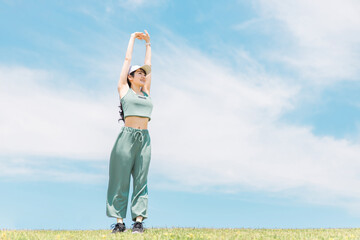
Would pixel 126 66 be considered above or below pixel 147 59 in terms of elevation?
below

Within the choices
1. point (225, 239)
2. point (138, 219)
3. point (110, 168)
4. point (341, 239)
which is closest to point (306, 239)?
point (341, 239)

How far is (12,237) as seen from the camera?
802 cm

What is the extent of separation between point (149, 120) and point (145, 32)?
6.91 feet

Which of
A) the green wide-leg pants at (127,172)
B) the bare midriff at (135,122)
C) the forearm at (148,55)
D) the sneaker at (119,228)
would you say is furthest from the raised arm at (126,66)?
the sneaker at (119,228)

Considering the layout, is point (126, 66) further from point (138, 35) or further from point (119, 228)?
point (119, 228)

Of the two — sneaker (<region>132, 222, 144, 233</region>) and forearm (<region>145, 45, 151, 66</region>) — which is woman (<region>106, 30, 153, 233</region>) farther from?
forearm (<region>145, 45, 151, 66</region>)

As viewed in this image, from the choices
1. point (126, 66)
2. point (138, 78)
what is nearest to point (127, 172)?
point (138, 78)

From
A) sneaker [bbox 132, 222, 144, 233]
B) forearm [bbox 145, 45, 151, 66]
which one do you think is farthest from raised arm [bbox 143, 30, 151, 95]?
sneaker [bbox 132, 222, 144, 233]

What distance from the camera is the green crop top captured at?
30.5 feet

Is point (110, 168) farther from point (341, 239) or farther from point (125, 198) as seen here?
point (341, 239)

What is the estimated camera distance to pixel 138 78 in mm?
9664

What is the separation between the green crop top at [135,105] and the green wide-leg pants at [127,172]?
34cm

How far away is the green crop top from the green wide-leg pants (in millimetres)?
335

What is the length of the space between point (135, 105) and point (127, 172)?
140 cm
